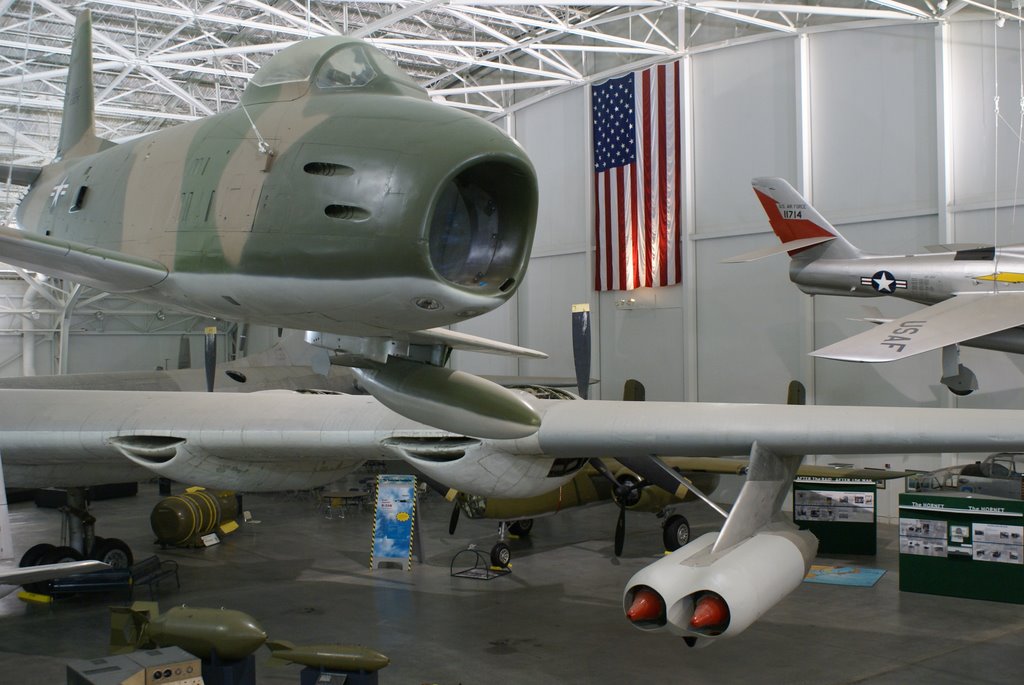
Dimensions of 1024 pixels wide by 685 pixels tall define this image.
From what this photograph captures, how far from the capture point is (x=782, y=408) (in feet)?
27.6

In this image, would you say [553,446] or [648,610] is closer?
[648,610]

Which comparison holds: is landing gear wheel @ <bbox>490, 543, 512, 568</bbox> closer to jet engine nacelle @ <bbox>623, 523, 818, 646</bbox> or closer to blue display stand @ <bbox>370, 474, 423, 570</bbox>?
blue display stand @ <bbox>370, 474, 423, 570</bbox>

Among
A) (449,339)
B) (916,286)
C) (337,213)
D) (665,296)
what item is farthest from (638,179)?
(337,213)

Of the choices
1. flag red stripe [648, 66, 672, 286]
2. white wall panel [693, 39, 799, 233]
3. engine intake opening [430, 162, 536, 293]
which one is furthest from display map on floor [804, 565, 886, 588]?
engine intake opening [430, 162, 536, 293]

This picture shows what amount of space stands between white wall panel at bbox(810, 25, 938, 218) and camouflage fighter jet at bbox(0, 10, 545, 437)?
1599 centimetres

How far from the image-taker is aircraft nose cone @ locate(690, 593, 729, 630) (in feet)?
22.1

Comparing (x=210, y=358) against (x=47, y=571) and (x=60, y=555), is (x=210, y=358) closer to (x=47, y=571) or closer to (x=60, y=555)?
(x=60, y=555)

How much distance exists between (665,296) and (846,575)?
9742 mm

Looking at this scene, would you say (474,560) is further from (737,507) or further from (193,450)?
(737,507)

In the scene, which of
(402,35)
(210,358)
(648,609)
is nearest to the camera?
(648,609)

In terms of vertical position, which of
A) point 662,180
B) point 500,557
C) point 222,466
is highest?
point 662,180

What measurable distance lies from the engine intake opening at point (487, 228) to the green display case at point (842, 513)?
12889 mm

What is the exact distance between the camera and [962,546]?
12695 mm

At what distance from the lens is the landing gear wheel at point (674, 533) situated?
1582 cm
